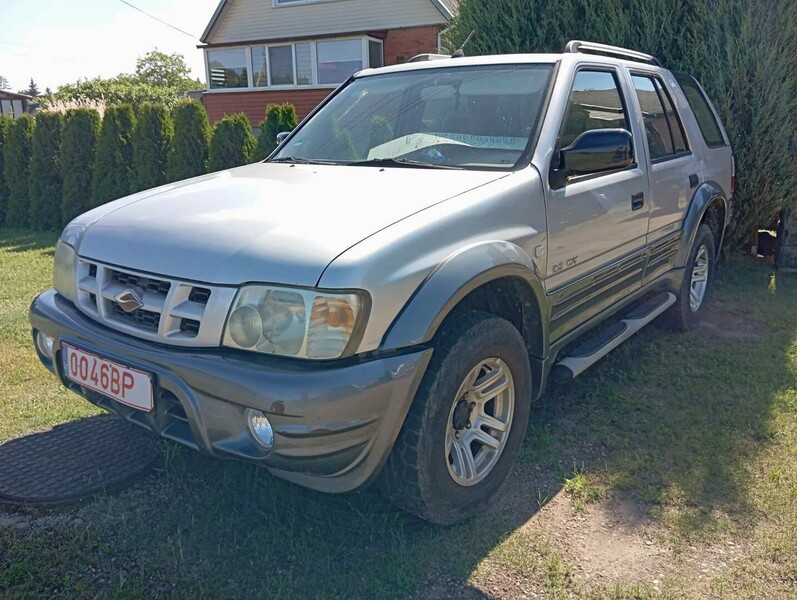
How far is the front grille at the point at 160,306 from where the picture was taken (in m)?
2.25

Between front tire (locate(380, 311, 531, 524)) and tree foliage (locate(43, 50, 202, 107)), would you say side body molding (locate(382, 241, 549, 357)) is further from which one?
tree foliage (locate(43, 50, 202, 107))

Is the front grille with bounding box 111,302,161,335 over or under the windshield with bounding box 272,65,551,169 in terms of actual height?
under

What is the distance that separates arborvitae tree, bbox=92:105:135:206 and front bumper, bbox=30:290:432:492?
9.21 m

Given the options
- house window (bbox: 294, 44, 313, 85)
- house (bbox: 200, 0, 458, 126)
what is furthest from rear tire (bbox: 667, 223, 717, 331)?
house window (bbox: 294, 44, 313, 85)

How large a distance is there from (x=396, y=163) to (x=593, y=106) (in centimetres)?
118

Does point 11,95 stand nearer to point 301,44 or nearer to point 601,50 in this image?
point 301,44

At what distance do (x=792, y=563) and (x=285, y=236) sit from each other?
2237mm

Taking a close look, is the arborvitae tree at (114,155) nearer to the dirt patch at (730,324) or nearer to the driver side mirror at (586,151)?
the dirt patch at (730,324)

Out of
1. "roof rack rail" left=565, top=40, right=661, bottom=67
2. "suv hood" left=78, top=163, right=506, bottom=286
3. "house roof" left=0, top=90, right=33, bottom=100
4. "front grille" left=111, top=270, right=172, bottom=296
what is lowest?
"front grille" left=111, top=270, right=172, bottom=296

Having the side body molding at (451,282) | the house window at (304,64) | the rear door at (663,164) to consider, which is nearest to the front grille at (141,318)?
the side body molding at (451,282)

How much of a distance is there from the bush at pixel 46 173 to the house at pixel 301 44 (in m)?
9.26

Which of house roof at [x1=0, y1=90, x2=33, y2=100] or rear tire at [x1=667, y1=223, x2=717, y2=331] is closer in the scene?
rear tire at [x1=667, y1=223, x2=717, y2=331]

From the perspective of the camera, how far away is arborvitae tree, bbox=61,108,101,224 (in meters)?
11.0

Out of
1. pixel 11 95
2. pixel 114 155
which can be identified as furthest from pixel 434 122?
pixel 11 95
